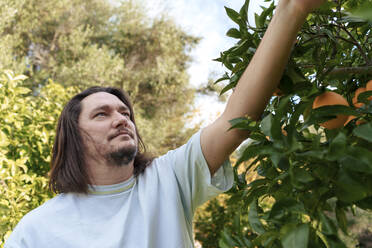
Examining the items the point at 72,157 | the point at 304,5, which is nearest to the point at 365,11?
the point at 304,5

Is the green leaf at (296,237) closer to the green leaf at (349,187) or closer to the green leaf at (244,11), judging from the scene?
the green leaf at (349,187)

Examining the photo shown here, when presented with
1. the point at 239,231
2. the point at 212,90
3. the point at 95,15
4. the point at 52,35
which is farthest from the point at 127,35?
the point at 239,231

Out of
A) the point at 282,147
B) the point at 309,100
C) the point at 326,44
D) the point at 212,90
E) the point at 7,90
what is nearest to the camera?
the point at 282,147

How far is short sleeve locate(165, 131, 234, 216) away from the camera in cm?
94

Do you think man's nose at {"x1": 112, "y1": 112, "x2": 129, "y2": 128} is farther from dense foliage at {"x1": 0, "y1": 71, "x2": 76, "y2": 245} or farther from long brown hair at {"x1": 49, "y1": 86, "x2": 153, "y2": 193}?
dense foliage at {"x1": 0, "y1": 71, "x2": 76, "y2": 245}

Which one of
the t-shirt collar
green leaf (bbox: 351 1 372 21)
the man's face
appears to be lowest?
the t-shirt collar

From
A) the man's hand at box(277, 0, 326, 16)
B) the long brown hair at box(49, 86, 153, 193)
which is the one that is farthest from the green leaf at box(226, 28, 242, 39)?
the long brown hair at box(49, 86, 153, 193)

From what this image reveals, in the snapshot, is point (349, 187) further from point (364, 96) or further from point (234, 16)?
point (234, 16)

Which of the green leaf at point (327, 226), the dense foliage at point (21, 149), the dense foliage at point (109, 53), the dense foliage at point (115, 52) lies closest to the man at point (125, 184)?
the green leaf at point (327, 226)

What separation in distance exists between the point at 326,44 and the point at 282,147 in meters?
0.36

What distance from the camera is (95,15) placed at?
10781 mm

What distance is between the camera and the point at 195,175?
99cm

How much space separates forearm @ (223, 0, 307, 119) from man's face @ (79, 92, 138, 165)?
0.51m

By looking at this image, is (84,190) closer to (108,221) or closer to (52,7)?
(108,221)
